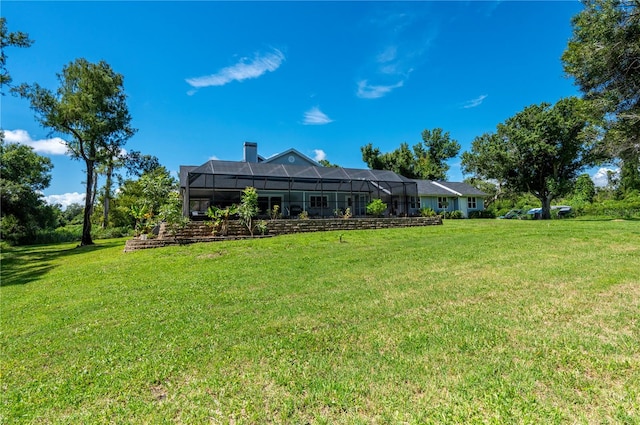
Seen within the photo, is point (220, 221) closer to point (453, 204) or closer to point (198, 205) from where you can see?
point (198, 205)

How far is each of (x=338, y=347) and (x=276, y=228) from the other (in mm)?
11671

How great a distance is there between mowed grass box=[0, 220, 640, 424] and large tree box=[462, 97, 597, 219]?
2162cm

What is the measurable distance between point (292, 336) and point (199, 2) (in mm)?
12619

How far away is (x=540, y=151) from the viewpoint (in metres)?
23.8

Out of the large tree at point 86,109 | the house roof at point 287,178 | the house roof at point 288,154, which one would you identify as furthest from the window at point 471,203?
the large tree at point 86,109

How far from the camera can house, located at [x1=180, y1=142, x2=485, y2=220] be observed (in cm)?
1730

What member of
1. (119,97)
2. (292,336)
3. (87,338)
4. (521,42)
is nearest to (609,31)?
(521,42)

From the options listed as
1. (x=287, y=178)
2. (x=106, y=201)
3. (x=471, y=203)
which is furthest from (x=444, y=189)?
(x=106, y=201)

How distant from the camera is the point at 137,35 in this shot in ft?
39.5

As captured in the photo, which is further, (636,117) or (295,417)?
(636,117)

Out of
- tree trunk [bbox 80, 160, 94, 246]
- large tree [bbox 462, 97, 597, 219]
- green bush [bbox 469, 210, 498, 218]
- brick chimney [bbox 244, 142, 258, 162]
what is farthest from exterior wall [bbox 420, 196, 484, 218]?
tree trunk [bbox 80, 160, 94, 246]

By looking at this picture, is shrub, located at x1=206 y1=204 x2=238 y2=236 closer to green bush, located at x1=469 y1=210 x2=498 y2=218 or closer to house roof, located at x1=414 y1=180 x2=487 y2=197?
house roof, located at x1=414 y1=180 x2=487 y2=197

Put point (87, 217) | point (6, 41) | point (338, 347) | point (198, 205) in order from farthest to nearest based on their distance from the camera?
point (198, 205), point (87, 217), point (6, 41), point (338, 347)

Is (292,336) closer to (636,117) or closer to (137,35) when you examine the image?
(137,35)
